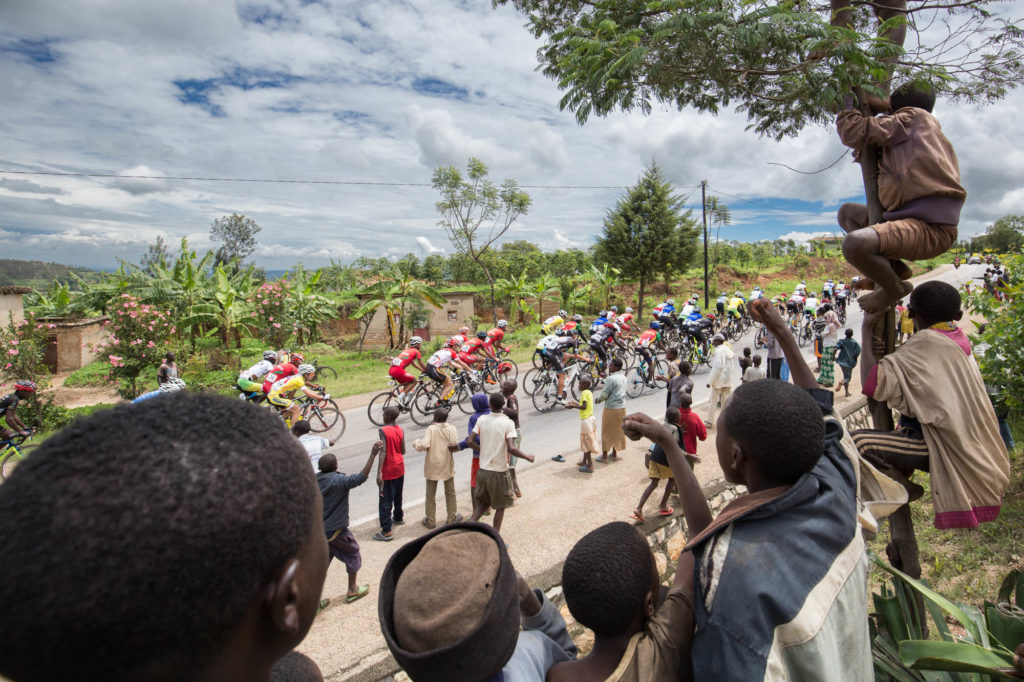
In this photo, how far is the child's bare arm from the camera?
199 centimetres

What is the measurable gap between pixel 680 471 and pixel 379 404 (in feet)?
33.5

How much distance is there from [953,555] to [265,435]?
612 centimetres

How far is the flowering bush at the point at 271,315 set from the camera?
57.0 ft

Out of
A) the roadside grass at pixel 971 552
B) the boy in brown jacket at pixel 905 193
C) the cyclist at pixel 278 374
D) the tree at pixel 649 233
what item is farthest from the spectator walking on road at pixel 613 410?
the tree at pixel 649 233

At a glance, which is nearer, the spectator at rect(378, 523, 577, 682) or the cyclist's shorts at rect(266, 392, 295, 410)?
the spectator at rect(378, 523, 577, 682)

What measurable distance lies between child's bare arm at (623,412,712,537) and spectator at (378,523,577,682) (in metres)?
0.76

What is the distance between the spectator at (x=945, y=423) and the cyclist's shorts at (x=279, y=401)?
844 centimetres

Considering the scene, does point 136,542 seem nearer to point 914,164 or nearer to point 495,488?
point 914,164

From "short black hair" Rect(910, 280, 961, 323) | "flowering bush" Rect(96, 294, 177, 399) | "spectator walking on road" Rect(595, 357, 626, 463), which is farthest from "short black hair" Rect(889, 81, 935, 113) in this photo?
"flowering bush" Rect(96, 294, 177, 399)

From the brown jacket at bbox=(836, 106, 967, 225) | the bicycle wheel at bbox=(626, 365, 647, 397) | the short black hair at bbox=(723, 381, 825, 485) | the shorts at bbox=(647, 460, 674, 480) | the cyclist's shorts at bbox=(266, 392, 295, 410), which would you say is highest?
the brown jacket at bbox=(836, 106, 967, 225)

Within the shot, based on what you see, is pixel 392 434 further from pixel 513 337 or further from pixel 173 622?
pixel 513 337

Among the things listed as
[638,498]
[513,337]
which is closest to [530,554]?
[638,498]

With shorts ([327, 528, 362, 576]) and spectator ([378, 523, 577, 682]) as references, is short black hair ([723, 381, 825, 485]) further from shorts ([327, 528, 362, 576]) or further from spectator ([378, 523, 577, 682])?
shorts ([327, 528, 362, 576])

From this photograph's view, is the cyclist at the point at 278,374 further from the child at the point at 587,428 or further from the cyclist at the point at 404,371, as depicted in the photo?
the child at the point at 587,428
